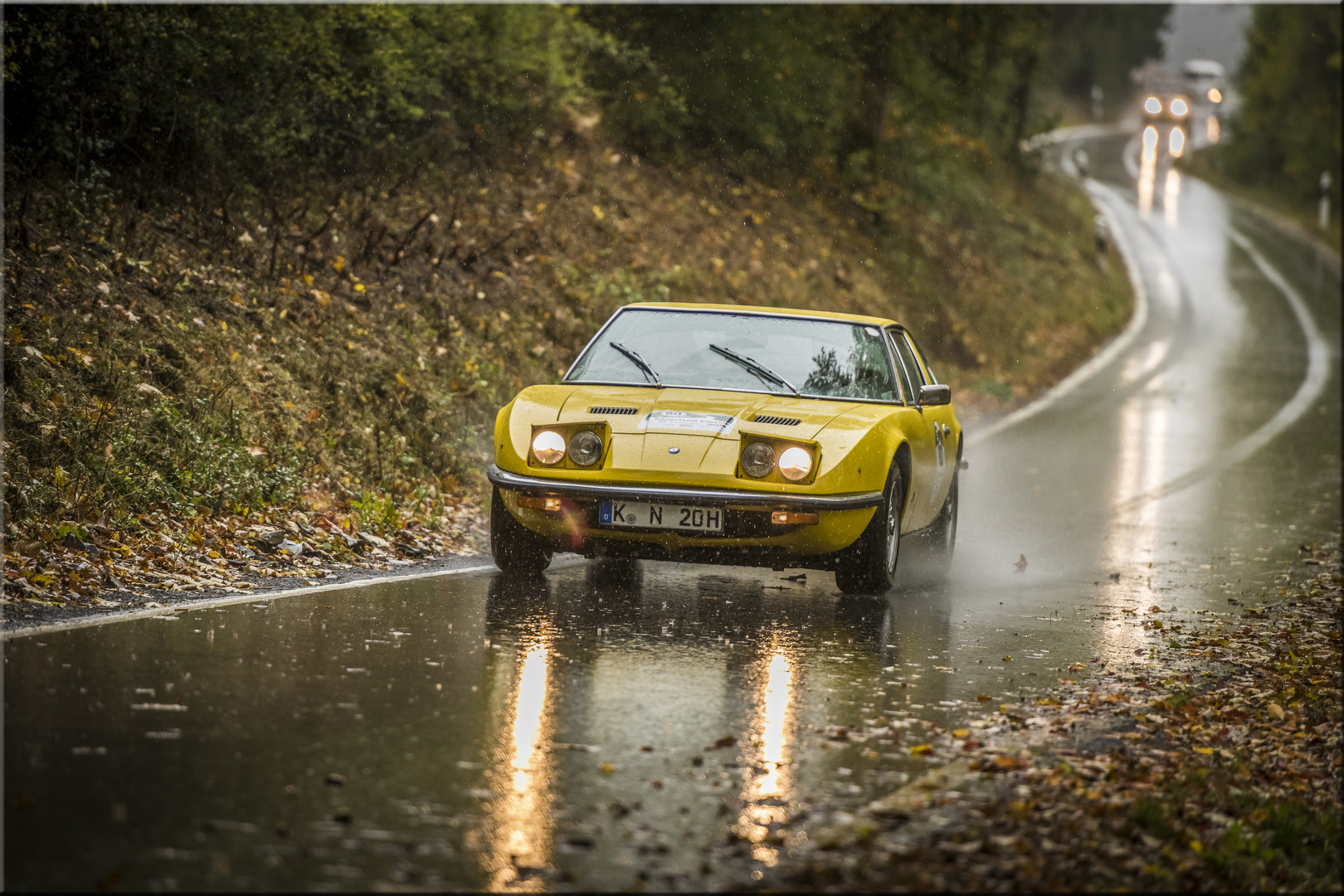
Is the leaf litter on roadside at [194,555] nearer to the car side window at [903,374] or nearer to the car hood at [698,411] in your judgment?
the car hood at [698,411]

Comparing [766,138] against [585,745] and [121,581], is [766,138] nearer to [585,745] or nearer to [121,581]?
[121,581]

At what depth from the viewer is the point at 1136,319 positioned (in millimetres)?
34781

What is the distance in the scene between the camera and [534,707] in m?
6.32

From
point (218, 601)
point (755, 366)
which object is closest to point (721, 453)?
point (755, 366)

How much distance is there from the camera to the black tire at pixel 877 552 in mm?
9188

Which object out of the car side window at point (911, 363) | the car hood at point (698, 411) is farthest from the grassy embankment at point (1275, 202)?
the car hood at point (698, 411)

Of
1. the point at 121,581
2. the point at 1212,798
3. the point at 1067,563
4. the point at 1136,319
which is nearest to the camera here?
the point at 1212,798

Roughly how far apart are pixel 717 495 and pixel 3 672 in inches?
146

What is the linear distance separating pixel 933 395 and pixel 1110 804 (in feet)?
16.4

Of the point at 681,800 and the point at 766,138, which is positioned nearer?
the point at 681,800

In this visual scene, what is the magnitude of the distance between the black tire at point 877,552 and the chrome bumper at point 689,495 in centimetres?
38

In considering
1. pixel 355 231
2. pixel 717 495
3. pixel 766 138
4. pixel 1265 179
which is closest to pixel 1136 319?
pixel 766 138

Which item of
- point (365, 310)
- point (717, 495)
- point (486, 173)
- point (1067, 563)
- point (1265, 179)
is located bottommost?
point (1067, 563)

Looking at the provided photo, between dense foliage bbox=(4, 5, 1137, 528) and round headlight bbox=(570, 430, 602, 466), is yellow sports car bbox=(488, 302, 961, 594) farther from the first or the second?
dense foliage bbox=(4, 5, 1137, 528)
